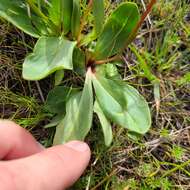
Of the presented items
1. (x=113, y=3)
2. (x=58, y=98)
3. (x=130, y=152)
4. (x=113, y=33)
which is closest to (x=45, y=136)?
(x=58, y=98)

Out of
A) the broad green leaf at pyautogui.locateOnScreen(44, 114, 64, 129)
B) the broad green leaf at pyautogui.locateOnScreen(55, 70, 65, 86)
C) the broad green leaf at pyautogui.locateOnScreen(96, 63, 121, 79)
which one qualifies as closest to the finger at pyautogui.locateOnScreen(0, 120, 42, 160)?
the broad green leaf at pyautogui.locateOnScreen(44, 114, 64, 129)

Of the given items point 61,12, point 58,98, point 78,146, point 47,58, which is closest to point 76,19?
point 61,12

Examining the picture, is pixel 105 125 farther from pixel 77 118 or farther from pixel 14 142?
pixel 14 142

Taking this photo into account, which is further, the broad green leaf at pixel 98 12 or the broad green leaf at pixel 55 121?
the broad green leaf at pixel 55 121

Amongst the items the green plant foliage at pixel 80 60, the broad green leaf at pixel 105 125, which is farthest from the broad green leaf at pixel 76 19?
the broad green leaf at pixel 105 125

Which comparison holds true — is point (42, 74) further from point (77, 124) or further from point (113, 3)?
point (113, 3)

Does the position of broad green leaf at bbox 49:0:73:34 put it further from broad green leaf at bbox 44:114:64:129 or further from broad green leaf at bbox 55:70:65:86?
broad green leaf at bbox 44:114:64:129

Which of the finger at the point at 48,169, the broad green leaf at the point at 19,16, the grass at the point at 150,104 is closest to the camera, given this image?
the finger at the point at 48,169

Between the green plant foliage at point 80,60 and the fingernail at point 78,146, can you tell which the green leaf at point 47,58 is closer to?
the green plant foliage at point 80,60
